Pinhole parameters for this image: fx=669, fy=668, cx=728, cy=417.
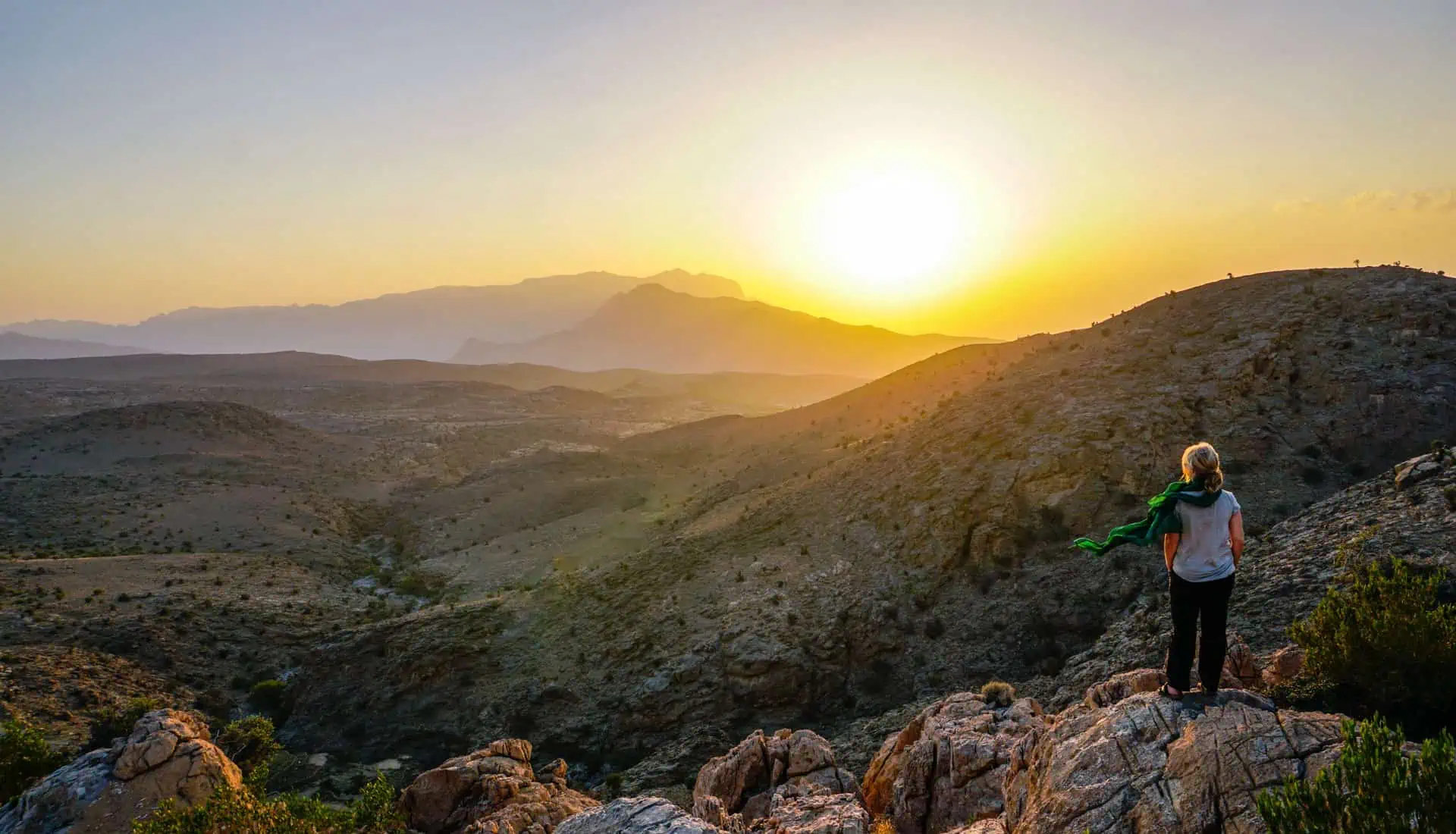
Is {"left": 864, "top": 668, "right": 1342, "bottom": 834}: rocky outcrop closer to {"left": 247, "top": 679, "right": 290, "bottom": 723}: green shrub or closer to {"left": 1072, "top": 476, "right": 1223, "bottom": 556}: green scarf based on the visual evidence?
{"left": 1072, "top": 476, "right": 1223, "bottom": 556}: green scarf

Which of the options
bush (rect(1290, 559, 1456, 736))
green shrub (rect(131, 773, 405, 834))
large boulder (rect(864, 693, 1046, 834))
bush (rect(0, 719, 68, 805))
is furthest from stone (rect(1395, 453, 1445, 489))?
bush (rect(0, 719, 68, 805))

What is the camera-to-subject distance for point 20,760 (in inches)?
676

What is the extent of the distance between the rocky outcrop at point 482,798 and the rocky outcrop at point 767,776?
3374 mm

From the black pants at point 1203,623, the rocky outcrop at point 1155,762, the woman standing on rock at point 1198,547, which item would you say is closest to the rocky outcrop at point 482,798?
the rocky outcrop at point 1155,762

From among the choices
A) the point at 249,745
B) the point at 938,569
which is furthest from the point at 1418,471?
the point at 249,745

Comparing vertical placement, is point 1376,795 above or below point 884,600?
above

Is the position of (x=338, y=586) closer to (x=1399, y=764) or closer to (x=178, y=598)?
(x=178, y=598)

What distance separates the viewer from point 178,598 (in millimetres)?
32094

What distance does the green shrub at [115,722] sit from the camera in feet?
68.3

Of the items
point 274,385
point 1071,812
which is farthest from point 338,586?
point 274,385

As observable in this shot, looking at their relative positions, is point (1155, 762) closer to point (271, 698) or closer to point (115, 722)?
point (115, 722)

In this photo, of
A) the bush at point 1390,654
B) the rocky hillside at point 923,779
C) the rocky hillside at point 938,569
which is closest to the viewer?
the rocky hillside at point 923,779

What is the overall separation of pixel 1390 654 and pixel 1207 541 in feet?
13.7

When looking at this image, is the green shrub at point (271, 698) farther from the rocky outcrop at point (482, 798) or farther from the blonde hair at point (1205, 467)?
the blonde hair at point (1205, 467)
